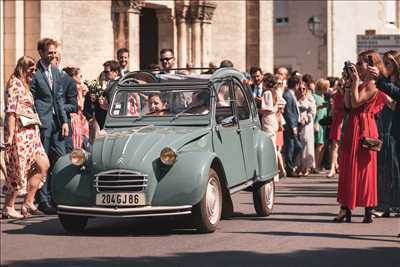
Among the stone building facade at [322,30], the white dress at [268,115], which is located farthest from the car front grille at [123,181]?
the stone building facade at [322,30]

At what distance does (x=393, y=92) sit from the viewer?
11680mm

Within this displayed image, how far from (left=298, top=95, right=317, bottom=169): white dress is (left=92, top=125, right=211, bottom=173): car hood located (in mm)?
10303

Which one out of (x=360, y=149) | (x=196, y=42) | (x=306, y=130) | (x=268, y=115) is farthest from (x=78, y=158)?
(x=196, y=42)

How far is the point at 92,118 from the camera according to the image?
15.9 m

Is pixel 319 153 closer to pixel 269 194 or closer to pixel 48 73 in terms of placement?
pixel 269 194

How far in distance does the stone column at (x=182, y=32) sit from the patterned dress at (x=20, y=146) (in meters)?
15.7

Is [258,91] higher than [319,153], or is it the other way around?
[258,91]

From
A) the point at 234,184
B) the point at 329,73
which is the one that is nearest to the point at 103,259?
the point at 234,184

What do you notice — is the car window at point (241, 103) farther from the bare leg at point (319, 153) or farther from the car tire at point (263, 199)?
the bare leg at point (319, 153)

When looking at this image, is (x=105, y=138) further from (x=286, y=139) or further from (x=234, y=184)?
(x=286, y=139)

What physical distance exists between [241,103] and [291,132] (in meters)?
8.52

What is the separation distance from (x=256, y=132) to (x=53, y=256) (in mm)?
4383

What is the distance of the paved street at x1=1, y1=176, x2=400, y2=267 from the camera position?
9930 millimetres

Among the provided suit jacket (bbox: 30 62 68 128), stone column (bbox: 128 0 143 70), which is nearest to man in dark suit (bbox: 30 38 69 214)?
suit jacket (bbox: 30 62 68 128)
